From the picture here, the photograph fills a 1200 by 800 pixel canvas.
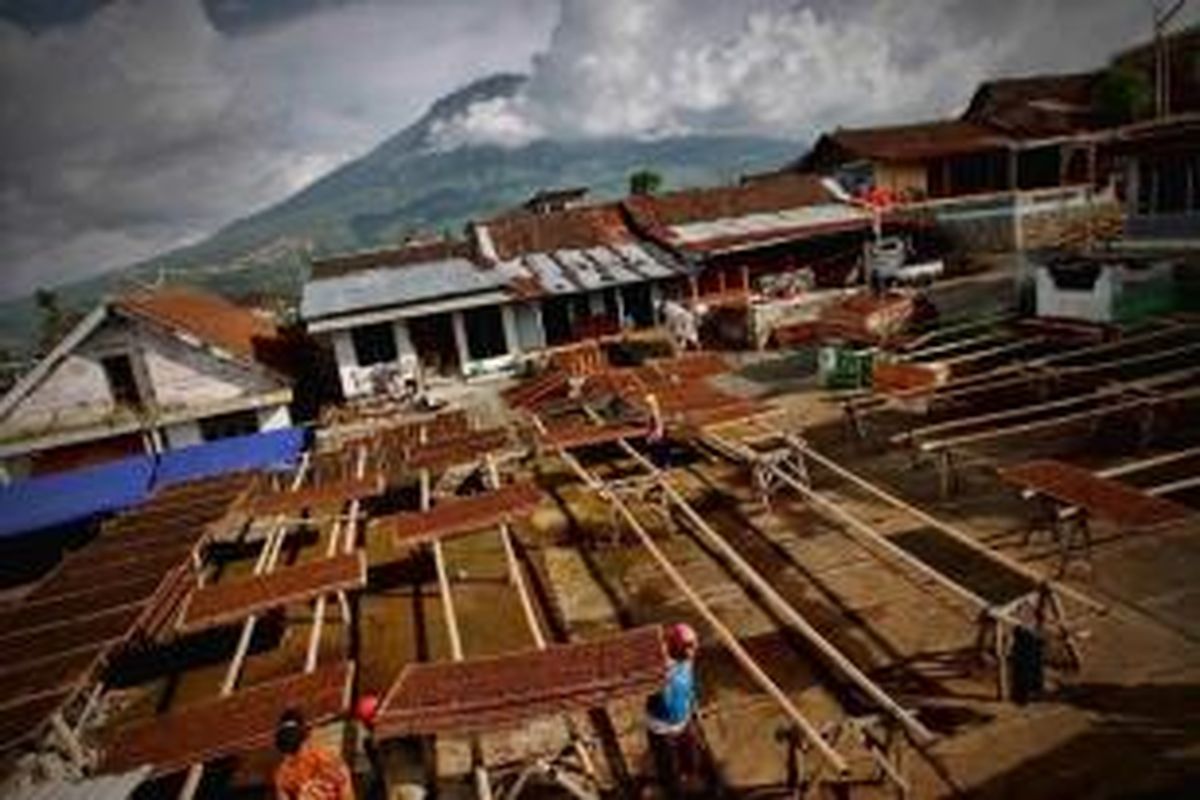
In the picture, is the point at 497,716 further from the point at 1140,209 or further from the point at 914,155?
the point at 914,155

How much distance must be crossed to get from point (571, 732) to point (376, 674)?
438 cm

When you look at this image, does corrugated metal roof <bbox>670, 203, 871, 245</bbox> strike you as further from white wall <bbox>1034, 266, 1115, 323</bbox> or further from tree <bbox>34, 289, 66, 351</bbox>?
tree <bbox>34, 289, 66, 351</bbox>

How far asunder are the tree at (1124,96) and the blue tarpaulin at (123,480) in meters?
48.5

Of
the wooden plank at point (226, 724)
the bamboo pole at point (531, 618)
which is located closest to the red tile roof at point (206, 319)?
the bamboo pole at point (531, 618)

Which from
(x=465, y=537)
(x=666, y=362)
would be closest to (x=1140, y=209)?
(x=666, y=362)

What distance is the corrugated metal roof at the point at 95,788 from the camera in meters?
8.47

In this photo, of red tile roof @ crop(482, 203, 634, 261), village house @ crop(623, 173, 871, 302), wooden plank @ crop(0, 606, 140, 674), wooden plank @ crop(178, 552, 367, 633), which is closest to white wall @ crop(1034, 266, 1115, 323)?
village house @ crop(623, 173, 871, 302)

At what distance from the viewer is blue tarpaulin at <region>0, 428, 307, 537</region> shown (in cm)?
2358

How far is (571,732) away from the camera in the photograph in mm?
9500

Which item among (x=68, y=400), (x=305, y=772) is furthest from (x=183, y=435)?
(x=305, y=772)

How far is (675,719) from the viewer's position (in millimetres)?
8633

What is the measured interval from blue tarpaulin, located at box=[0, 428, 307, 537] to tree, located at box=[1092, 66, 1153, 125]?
48482mm

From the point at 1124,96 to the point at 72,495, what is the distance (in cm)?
5443

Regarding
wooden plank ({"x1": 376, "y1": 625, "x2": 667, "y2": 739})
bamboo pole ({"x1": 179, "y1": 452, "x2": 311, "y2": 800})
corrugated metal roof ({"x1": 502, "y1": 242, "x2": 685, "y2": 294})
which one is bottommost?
bamboo pole ({"x1": 179, "y1": 452, "x2": 311, "y2": 800})
